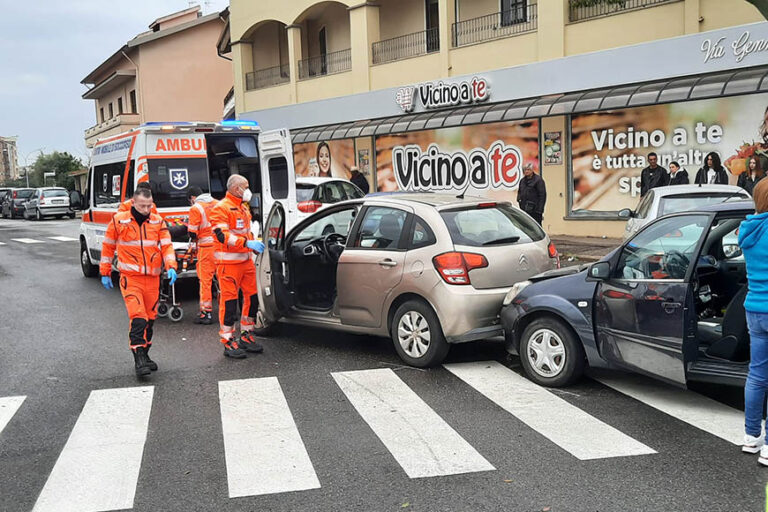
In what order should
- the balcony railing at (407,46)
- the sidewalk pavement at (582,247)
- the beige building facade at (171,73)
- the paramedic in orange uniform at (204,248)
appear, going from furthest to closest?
1. the beige building facade at (171,73)
2. the balcony railing at (407,46)
3. the sidewalk pavement at (582,247)
4. the paramedic in orange uniform at (204,248)

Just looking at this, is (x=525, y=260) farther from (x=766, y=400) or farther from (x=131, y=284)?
(x=131, y=284)

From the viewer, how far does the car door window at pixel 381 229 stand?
7.57m

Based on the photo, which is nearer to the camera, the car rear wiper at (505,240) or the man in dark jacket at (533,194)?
the car rear wiper at (505,240)

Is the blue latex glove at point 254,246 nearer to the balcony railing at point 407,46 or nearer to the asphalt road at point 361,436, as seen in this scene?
the asphalt road at point 361,436

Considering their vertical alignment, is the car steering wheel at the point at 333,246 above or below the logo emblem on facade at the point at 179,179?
below

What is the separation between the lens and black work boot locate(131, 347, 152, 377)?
23.7 feet

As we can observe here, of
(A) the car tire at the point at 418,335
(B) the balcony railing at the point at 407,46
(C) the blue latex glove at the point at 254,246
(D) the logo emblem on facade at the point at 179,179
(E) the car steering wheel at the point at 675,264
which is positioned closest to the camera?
(E) the car steering wheel at the point at 675,264

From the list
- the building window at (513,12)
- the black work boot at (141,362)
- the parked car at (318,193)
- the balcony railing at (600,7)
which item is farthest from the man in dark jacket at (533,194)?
the black work boot at (141,362)

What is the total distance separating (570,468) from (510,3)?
17610 mm

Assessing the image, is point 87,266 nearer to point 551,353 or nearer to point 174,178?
point 174,178

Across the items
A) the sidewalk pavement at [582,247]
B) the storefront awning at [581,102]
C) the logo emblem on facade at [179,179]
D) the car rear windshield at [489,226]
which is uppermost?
the storefront awning at [581,102]

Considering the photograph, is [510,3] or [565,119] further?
[510,3]

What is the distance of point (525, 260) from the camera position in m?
7.42

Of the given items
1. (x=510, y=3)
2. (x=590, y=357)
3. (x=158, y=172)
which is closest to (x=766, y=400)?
(x=590, y=357)
